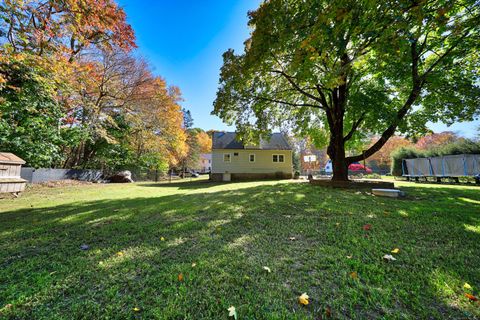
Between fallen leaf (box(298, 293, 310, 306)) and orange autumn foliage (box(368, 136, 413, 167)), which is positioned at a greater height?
orange autumn foliage (box(368, 136, 413, 167))

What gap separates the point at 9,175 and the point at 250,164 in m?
15.6

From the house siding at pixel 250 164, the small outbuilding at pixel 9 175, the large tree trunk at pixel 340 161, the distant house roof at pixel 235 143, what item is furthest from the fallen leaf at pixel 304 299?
the house siding at pixel 250 164

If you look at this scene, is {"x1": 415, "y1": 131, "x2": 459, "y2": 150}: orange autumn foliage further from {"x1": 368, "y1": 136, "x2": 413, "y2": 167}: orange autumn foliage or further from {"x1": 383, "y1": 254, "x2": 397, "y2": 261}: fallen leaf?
{"x1": 383, "y1": 254, "x2": 397, "y2": 261}: fallen leaf

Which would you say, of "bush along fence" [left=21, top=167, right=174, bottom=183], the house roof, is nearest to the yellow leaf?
the house roof

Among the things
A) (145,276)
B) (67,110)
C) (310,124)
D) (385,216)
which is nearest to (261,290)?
(145,276)

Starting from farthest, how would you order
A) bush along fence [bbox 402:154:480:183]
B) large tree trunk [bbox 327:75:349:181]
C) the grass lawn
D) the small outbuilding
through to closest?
bush along fence [bbox 402:154:480:183] → large tree trunk [bbox 327:75:349:181] → the small outbuilding → the grass lawn

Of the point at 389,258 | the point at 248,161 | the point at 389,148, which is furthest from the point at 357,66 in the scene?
the point at 389,148

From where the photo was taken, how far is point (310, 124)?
43.5ft

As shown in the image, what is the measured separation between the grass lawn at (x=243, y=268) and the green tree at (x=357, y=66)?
11.2ft

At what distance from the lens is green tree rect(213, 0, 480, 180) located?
3.63 metres

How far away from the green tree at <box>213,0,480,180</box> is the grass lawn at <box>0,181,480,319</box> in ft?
11.2

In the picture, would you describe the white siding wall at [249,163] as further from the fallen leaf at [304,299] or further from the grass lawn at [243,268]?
the fallen leaf at [304,299]

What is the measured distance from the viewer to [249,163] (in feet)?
62.6

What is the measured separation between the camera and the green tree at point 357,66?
11.9 feet
